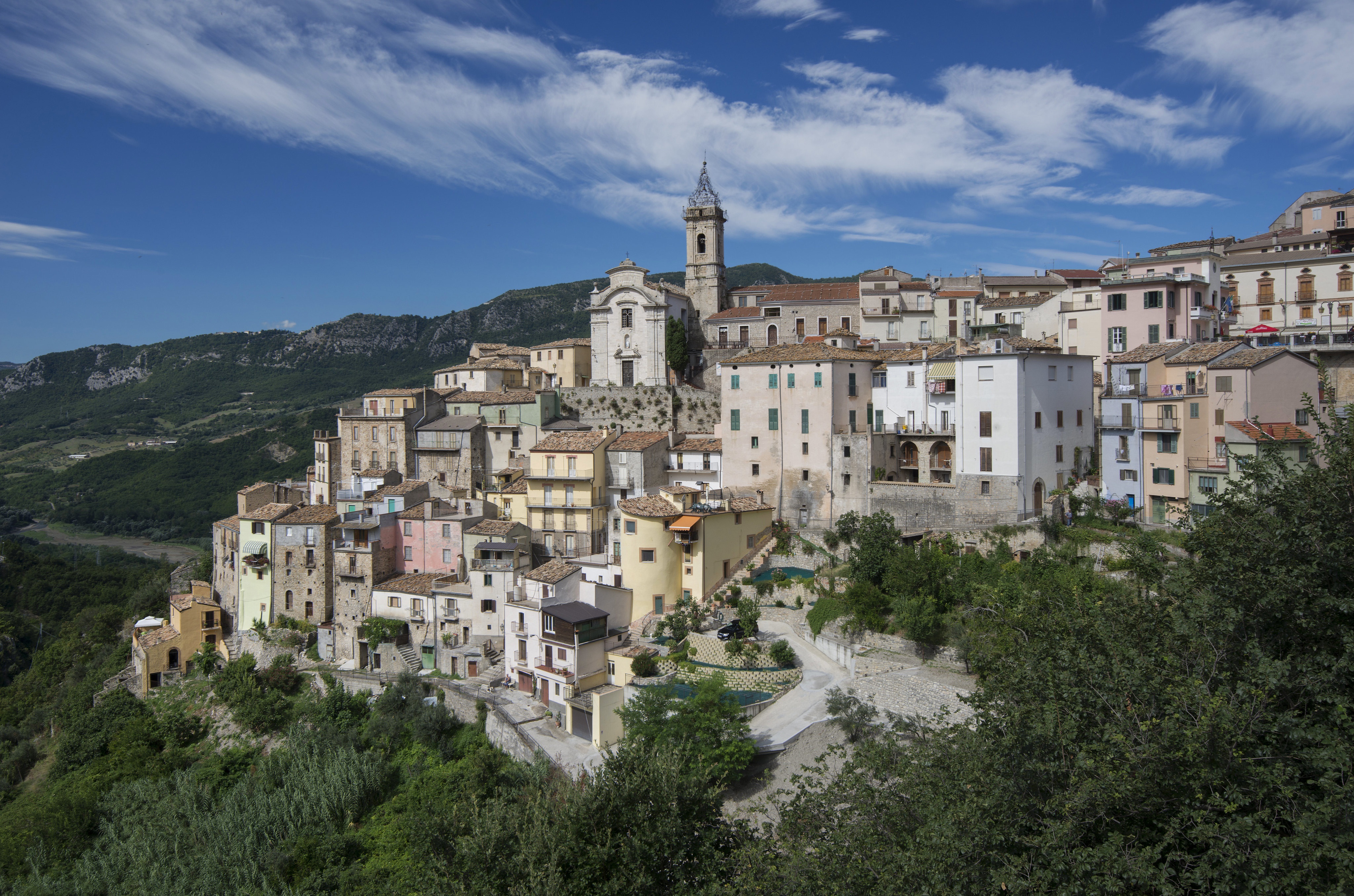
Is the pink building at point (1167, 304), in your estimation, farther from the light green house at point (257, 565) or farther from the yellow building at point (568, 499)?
the light green house at point (257, 565)

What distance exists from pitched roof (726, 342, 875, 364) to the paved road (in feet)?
49.4

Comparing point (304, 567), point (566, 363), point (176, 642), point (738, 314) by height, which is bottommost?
point (176, 642)

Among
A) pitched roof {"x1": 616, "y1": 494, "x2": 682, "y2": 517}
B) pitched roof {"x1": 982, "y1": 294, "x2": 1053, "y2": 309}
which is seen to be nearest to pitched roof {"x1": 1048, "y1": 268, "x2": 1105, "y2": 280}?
pitched roof {"x1": 982, "y1": 294, "x2": 1053, "y2": 309}

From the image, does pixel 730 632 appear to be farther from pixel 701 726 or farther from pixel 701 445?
pixel 701 445

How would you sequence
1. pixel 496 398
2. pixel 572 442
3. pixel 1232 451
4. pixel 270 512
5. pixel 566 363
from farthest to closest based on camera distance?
pixel 566 363
pixel 496 398
pixel 270 512
pixel 572 442
pixel 1232 451

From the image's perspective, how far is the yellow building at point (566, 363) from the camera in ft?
198

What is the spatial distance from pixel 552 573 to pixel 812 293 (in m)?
29.4

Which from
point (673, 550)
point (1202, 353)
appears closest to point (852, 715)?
point (673, 550)

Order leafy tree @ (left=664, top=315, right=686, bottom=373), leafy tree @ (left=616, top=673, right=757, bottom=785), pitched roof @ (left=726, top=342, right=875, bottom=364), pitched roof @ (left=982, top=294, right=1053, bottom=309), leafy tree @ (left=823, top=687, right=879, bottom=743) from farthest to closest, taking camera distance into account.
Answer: leafy tree @ (left=664, top=315, right=686, bottom=373) < pitched roof @ (left=982, top=294, right=1053, bottom=309) < pitched roof @ (left=726, top=342, right=875, bottom=364) < leafy tree @ (left=823, top=687, right=879, bottom=743) < leafy tree @ (left=616, top=673, right=757, bottom=785)

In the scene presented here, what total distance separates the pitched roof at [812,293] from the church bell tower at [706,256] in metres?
4.12

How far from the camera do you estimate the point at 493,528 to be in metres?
42.0

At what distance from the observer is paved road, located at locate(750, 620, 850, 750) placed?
1069 inches

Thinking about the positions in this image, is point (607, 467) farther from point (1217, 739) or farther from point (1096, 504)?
point (1217, 739)

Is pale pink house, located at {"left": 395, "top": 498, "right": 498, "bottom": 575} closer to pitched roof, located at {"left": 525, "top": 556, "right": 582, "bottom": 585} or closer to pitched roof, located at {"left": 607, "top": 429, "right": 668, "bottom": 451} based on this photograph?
pitched roof, located at {"left": 525, "top": 556, "right": 582, "bottom": 585}
